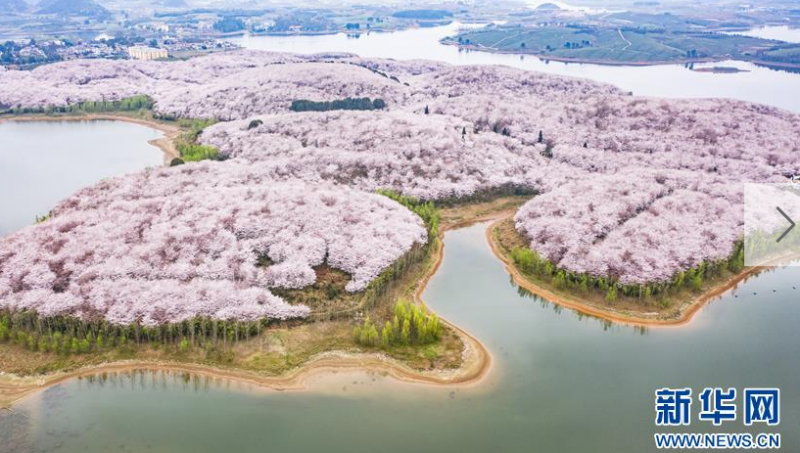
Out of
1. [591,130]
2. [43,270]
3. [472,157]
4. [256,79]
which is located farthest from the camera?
[256,79]

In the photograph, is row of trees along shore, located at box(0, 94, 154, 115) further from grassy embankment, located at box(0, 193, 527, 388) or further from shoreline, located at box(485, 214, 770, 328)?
shoreline, located at box(485, 214, 770, 328)

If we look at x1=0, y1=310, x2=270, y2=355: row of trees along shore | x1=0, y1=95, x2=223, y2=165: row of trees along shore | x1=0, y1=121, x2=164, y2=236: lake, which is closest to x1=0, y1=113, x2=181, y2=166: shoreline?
x1=0, y1=121, x2=164, y2=236: lake

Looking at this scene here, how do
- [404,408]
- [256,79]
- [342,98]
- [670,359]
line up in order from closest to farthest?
[404,408], [670,359], [342,98], [256,79]

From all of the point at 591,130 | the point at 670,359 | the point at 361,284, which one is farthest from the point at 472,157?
the point at 670,359

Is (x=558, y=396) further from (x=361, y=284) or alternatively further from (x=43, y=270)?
(x=43, y=270)

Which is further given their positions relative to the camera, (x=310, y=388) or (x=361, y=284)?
(x=361, y=284)

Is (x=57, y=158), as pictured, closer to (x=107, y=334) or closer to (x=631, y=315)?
(x=107, y=334)

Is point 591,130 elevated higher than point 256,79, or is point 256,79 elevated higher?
point 256,79

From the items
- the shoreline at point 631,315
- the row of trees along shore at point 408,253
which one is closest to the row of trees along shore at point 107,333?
the row of trees along shore at point 408,253
